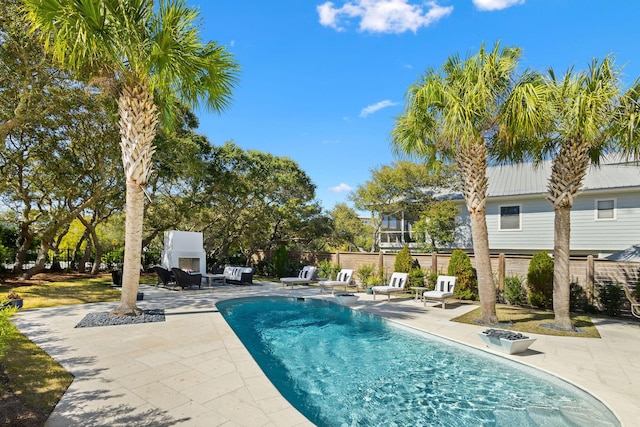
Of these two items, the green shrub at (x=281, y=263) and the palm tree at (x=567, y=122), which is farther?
the green shrub at (x=281, y=263)

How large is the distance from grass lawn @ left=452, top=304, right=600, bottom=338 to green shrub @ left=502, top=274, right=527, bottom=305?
56cm

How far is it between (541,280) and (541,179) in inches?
411

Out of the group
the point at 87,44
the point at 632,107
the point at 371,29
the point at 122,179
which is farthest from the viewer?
the point at 122,179

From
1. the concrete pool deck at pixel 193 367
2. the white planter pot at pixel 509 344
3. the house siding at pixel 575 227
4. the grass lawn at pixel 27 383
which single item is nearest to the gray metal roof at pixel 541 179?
the house siding at pixel 575 227

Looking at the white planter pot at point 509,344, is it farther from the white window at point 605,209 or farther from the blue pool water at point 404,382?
the white window at point 605,209

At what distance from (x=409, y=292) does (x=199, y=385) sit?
12.3m

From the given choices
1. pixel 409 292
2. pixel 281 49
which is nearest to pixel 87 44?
pixel 281 49

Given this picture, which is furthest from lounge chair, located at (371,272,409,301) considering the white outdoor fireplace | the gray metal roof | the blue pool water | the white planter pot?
the white outdoor fireplace

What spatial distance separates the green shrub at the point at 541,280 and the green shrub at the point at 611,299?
1.42 m

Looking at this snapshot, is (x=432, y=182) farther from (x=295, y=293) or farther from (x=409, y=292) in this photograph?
(x=295, y=293)

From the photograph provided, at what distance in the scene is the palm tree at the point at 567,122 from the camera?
8172 millimetres

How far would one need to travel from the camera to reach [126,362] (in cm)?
579

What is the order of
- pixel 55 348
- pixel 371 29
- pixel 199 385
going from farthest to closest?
pixel 371 29 → pixel 55 348 → pixel 199 385

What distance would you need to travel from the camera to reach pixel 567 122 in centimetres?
863
